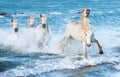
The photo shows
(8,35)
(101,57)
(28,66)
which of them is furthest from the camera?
(8,35)

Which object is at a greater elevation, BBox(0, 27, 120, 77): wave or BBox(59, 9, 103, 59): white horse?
BBox(59, 9, 103, 59): white horse

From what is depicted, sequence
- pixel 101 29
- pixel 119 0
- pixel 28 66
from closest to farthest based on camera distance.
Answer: pixel 28 66 → pixel 101 29 → pixel 119 0

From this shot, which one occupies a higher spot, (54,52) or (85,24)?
(85,24)

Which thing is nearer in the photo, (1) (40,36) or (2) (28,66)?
(2) (28,66)

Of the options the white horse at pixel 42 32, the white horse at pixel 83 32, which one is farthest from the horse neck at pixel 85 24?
the white horse at pixel 42 32

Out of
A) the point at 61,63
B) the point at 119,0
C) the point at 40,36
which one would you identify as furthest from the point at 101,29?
the point at 119,0

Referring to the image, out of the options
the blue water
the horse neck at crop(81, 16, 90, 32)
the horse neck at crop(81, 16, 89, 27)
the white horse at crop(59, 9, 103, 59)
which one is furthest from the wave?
the horse neck at crop(81, 16, 89, 27)

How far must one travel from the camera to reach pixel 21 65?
16.2 metres

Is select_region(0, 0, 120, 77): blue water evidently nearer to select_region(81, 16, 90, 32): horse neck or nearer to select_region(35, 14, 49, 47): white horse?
select_region(35, 14, 49, 47): white horse

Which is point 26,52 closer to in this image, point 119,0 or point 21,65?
point 21,65

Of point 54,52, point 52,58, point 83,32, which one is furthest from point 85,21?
point 54,52

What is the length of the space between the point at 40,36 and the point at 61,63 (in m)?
3.63

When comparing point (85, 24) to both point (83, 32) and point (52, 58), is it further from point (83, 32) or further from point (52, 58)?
point (52, 58)

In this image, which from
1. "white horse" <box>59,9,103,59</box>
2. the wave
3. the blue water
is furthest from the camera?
"white horse" <box>59,9,103,59</box>
